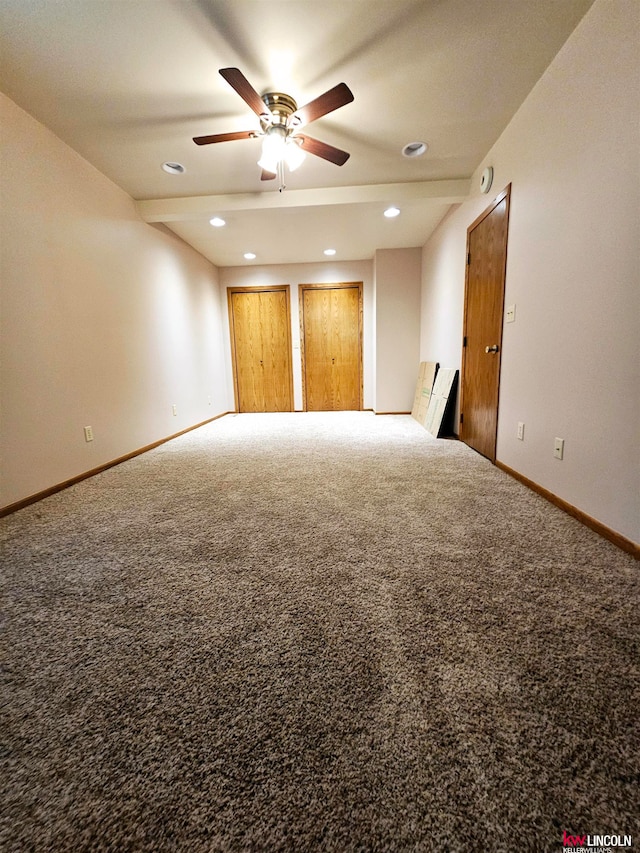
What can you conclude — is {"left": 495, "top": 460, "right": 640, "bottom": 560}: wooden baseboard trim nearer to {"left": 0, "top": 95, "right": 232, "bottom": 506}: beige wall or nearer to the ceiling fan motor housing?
the ceiling fan motor housing

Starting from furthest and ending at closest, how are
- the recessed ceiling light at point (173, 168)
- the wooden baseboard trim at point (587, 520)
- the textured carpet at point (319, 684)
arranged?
the recessed ceiling light at point (173, 168) → the wooden baseboard trim at point (587, 520) → the textured carpet at point (319, 684)

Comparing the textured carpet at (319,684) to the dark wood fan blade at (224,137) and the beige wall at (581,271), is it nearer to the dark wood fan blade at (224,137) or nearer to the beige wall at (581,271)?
the beige wall at (581,271)

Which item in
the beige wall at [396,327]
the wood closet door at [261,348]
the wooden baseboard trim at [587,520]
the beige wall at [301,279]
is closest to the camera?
the wooden baseboard trim at [587,520]

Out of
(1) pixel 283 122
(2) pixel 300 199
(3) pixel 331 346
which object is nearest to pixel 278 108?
(1) pixel 283 122

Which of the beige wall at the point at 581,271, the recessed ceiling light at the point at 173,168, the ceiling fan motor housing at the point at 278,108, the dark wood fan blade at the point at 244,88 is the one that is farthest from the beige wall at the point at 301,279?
the dark wood fan blade at the point at 244,88

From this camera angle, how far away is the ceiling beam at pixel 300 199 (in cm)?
290

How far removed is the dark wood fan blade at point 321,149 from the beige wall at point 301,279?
9.54ft

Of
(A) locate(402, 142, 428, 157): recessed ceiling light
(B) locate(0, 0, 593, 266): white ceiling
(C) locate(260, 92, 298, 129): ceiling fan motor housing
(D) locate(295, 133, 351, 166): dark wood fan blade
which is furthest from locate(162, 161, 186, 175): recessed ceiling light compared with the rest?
(A) locate(402, 142, 428, 157): recessed ceiling light

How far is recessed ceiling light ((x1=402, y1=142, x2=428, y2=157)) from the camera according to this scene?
2.38m

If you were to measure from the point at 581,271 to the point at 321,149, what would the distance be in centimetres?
181

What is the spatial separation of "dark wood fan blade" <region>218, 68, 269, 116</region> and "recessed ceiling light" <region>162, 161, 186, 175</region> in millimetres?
1113

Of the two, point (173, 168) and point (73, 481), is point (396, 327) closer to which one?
point (173, 168)

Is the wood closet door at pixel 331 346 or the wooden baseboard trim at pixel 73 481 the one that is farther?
the wood closet door at pixel 331 346

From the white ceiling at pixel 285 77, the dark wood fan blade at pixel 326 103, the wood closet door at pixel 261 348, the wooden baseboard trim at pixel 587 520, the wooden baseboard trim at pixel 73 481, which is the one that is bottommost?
the wooden baseboard trim at pixel 73 481
